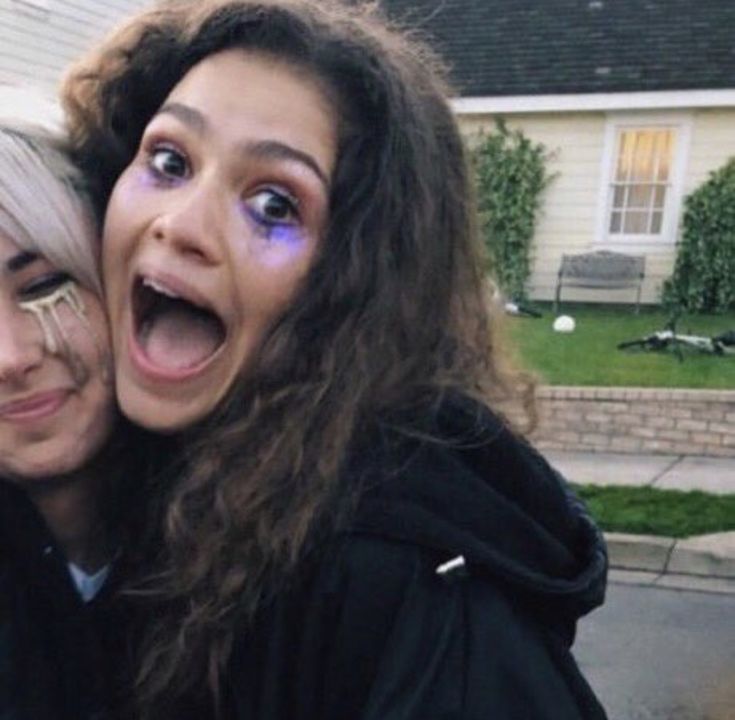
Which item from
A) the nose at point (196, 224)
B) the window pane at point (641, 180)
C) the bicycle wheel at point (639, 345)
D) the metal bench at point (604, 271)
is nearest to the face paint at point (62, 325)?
the nose at point (196, 224)

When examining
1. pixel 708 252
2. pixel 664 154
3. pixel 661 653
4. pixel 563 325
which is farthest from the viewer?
pixel 664 154

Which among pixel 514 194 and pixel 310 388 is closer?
pixel 310 388

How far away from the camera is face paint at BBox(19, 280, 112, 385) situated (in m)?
1.54

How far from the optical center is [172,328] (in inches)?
56.9

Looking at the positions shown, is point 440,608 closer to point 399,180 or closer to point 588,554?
point 588,554

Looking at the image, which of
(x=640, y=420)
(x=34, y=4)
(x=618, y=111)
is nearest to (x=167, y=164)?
(x=640, y=420)

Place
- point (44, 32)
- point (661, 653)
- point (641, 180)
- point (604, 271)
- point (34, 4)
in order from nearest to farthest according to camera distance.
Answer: point (661, 653) < point (34, 4) < point (44, 32) < point (604, 271) < point (641, 180)

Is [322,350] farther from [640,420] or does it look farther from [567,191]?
[567,191]

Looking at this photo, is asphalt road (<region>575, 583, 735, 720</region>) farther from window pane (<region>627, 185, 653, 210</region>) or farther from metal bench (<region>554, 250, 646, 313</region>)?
window pane (<region>627, 185, 653, 210</region>)

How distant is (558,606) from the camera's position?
1.33m

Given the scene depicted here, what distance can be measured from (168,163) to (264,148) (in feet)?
0.55

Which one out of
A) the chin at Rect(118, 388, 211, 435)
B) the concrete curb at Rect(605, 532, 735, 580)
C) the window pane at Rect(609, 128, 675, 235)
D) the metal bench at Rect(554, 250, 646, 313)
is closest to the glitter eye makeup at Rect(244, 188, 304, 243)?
the chin at Rect(118, 388, 211, 435)

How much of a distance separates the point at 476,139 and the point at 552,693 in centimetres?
1301

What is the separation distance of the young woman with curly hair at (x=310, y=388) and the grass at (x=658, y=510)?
490 centimetres
